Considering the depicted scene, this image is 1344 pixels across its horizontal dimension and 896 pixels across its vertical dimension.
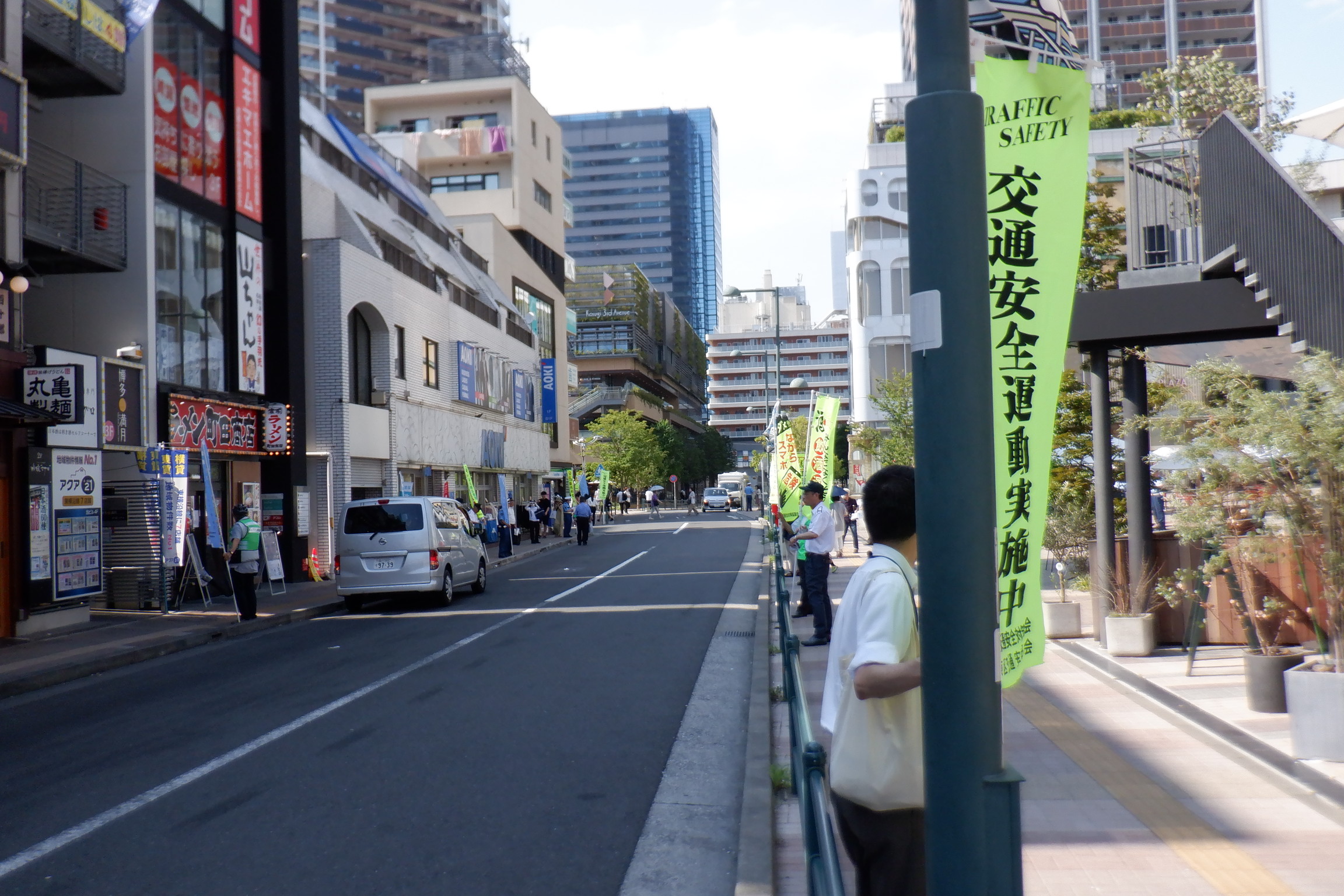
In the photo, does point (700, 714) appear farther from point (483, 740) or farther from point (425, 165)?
point (425, 165)

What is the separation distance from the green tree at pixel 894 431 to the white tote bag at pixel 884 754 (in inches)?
1027

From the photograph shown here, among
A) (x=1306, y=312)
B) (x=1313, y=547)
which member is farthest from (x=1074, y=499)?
(x=1313, y=547)

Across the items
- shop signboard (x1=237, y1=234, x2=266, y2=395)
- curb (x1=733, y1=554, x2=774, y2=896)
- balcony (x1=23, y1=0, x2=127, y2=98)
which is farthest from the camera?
shop signboard (x1=237, y1=234, x2=266, y2=395)

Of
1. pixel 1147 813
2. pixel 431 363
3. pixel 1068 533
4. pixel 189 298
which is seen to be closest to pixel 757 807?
pixel 1147 813

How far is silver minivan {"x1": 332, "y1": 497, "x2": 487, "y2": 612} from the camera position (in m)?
18.3

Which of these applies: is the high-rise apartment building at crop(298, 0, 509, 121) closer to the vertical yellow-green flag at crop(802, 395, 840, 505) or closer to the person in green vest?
the vertical yellow-green flag at crop(802, 395, 840, 505)

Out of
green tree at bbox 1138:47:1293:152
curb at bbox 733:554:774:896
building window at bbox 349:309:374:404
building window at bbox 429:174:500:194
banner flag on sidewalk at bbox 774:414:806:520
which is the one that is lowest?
curb at bbox 733:554:774:896

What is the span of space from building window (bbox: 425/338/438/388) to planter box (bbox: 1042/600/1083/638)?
24096 mm

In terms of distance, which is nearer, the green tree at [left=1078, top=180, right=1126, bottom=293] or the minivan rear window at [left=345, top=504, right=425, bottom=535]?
the green tree at [left=1078, top=180, right=1126, bottom=293]

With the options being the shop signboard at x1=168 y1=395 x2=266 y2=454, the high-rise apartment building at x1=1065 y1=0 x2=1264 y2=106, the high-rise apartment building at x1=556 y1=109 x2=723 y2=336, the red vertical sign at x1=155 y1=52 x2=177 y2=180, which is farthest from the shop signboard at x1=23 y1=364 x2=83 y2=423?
the high-rise apartment building at x1=556 y1=109 x2=723 y2=336

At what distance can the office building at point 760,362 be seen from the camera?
152 meters

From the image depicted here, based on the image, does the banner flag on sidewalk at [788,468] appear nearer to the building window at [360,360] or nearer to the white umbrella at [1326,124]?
the white umbrella at [1326,124]

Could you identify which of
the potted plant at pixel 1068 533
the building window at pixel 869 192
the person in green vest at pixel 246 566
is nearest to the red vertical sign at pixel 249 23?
the person in green vest at pixel 246 566

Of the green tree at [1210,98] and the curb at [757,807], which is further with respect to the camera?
the green tree at [1210,98]
